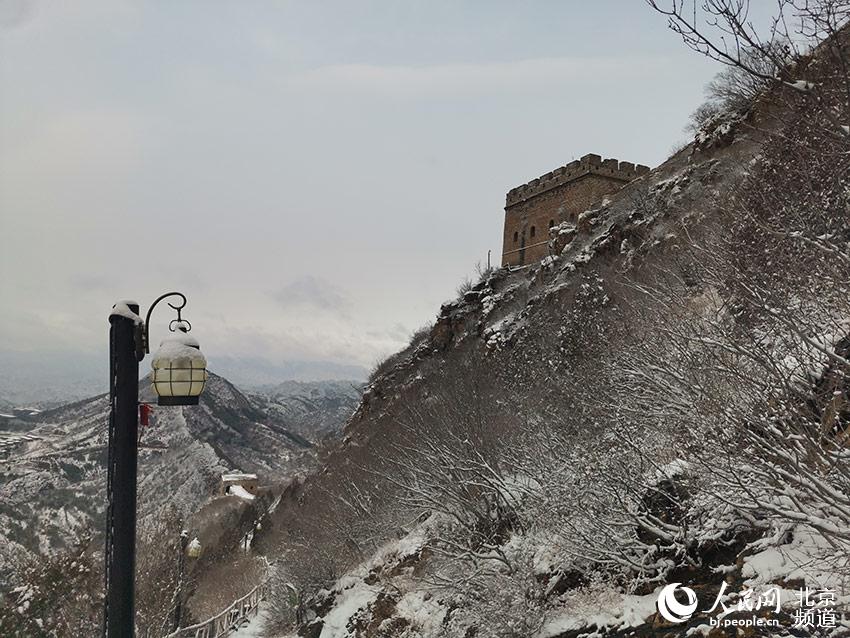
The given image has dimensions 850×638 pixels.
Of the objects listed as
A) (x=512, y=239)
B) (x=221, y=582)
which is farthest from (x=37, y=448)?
(x=512, y=239)

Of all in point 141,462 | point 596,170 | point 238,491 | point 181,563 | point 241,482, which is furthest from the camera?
point 241,482

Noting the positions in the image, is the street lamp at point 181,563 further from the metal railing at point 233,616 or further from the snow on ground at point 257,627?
the snow on ground at point 257,627

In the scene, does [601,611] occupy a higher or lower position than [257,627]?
higher

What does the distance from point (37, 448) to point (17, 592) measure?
88.9m

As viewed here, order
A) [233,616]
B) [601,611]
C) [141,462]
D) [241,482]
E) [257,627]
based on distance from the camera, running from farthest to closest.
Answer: [241,482], [141,462], [233,616], [257,627], [601,611]

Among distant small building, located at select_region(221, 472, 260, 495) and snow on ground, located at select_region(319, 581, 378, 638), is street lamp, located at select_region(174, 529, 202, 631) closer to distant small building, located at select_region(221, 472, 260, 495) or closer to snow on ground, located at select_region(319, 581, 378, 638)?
snow on ground, located at select_region(319, 581, 378, 638)

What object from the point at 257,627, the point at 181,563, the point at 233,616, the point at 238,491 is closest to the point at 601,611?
the point at 181,563

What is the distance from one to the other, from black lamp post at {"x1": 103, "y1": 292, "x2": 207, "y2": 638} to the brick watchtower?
2828cm

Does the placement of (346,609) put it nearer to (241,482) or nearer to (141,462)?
(141,462)

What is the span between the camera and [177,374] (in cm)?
349

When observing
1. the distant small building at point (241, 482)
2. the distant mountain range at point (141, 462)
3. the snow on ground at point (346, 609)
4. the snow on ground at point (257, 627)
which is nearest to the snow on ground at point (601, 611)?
the snow on ground at point (346, 609)

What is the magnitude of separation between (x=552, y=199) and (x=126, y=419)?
100 ft

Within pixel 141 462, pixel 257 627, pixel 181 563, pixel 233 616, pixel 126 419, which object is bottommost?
pixel 257 627

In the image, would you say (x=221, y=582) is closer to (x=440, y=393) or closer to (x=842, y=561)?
(x=440, y=393)
